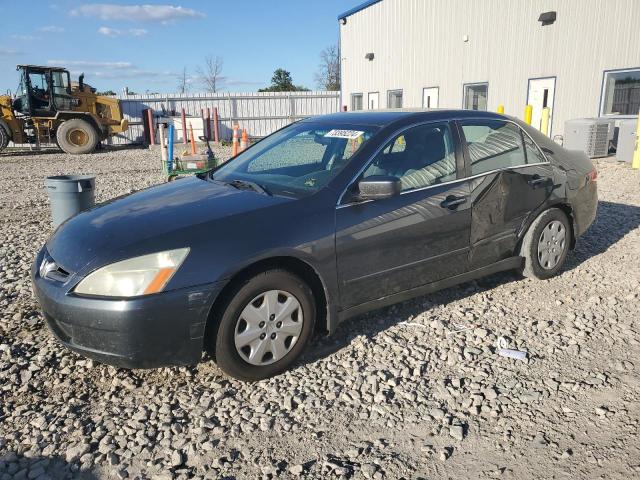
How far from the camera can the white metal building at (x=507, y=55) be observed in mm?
13117

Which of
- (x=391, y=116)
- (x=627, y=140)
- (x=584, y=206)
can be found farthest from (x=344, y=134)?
(x=627, y=140)

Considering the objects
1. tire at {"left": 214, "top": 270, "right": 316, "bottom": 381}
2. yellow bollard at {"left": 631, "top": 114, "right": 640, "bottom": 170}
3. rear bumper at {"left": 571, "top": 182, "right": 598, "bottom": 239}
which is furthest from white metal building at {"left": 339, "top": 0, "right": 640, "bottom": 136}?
tire at {"left": 214, "top": 270, "right": 316, "bottom": 381}

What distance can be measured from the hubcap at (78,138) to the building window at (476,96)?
1357 cm

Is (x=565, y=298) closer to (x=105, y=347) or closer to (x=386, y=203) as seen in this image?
(x=386, y=203)

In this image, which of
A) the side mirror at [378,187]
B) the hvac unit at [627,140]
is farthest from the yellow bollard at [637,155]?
the side mirror at [378,187]

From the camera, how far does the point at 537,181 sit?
177 inches

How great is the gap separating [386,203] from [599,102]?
41.1ft

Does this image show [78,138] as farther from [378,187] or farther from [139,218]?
[378,187]

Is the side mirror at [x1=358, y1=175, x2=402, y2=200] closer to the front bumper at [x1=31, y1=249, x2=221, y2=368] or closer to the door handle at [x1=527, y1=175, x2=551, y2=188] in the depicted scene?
the front bumper at [x1=31, y1=249, x2=221, y2=368]

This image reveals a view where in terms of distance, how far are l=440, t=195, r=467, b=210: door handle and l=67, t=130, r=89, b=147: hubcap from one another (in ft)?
58.6

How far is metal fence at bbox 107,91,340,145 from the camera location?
82.6ft

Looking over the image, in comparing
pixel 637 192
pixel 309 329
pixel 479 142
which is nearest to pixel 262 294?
pixel 309 329

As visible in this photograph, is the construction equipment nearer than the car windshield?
No

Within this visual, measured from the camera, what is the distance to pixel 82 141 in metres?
18.8
